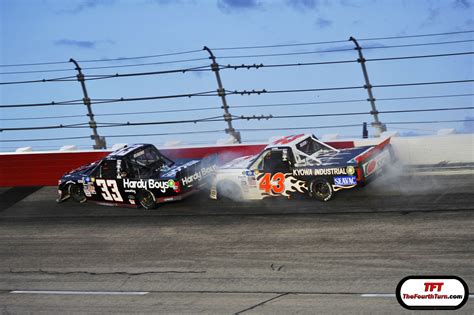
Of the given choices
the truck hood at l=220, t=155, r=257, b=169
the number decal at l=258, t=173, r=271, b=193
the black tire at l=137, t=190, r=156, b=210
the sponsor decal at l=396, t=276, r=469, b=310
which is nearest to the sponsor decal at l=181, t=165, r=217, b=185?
the truck hood at l=220, t=155, r=257, b=169

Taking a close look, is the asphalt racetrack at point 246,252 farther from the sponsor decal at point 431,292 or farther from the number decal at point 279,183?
the sponsor decal at point 431,292

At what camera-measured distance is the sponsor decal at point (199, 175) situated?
50.8 ft

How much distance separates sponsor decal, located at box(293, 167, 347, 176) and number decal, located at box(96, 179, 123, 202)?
4137 mm

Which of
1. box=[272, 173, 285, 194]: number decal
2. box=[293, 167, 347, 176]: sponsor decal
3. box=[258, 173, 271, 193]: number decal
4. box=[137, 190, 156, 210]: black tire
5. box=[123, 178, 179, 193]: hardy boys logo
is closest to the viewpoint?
box=[293, 167, 347, 176]: sponsor decal

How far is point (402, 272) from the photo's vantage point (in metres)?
10.7

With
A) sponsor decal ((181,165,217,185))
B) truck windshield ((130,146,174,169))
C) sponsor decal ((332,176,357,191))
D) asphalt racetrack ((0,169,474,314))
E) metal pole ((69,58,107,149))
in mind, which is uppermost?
metal pole ((69,58,107,149))

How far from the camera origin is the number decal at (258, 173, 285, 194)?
1492 centimetres

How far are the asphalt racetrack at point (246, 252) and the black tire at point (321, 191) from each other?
0.50 feet

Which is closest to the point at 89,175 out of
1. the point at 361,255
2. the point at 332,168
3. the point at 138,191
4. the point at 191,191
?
the point at 138,191

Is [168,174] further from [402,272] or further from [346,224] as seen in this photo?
A: [402,272]

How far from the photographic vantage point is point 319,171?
1436 cm

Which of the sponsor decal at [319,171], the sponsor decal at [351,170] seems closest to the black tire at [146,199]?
the sponsor decal at [319,171]

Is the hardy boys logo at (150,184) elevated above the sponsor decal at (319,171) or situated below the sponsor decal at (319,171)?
above

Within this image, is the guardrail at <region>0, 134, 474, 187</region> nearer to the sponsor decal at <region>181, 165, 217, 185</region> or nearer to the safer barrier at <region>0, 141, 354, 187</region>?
the safer barrier at <region>0, 141, 354, 187</region>
